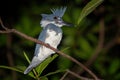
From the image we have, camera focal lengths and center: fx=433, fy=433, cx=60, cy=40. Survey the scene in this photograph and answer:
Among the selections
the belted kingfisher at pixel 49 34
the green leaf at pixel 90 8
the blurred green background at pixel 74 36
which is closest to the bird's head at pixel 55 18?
the belted kingfisher at pixel 49 34

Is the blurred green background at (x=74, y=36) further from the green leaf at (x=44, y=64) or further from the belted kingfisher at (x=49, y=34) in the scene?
the green leaf at (x=44, y=64)

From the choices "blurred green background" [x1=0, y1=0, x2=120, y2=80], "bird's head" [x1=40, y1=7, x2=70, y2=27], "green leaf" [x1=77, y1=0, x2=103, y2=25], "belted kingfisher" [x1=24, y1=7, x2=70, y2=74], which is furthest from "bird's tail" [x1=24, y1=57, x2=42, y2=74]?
"blurred green background" [x1=0, y1=0, x2=120, y2=80]

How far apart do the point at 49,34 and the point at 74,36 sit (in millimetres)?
1366

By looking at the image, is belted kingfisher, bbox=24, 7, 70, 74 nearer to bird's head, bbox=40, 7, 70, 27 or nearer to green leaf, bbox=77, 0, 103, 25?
bird's head, bbox=40, 7, 70, 27

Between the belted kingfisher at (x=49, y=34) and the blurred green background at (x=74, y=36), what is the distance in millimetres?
1167

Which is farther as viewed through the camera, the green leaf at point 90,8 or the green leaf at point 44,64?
the green leaf at point 44,64

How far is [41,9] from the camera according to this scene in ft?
12.0

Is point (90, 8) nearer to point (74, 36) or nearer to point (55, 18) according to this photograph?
point (55, 18)

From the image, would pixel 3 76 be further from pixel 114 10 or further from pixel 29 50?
pixel 114 10

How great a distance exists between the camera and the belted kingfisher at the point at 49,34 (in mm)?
2074

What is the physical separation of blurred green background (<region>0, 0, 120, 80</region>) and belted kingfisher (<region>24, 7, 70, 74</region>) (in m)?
1.17

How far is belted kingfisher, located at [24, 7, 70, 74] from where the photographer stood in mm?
2074

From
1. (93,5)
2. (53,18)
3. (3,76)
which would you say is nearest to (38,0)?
(3,76)

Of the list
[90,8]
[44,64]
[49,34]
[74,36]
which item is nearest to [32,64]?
[44,64]
